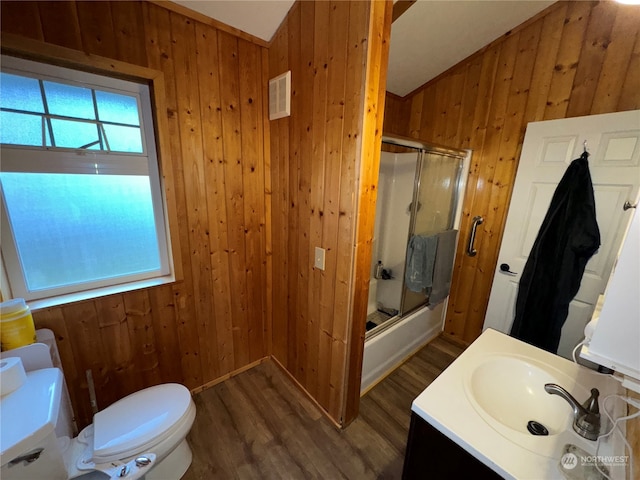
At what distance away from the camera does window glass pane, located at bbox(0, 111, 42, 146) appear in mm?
1104

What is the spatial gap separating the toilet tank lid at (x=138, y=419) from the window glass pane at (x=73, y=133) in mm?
1296

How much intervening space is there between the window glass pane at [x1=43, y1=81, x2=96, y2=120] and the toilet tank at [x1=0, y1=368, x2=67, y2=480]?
3.92ft

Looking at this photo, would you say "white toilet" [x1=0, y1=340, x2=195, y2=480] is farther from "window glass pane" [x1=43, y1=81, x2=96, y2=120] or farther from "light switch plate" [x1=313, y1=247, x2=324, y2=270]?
"window glass pane" [x1=43, y1=81, x2=96, y2=120]

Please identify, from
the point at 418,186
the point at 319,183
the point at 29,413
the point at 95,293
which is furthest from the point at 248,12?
the point at 29,413

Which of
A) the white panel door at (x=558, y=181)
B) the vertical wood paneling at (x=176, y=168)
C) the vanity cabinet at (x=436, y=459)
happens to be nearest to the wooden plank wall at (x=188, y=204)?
the vertical wood paneling at (x=176, y=168)

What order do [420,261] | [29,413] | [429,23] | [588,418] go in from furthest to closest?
[420,261] < [429,23] < [29,413] < [588,418]

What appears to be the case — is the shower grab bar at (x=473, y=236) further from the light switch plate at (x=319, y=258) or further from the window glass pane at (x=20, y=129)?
the window glass pane at (x=20, y=129)

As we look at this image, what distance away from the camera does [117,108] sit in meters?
1.34

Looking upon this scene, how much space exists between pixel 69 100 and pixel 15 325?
105 cm

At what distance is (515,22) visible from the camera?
1.75m

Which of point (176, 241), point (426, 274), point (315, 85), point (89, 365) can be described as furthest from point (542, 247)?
point (89, 365)

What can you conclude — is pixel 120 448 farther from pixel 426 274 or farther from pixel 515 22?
pixel 515 22

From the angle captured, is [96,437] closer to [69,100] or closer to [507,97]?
[69,100]

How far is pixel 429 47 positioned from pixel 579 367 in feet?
6.99
